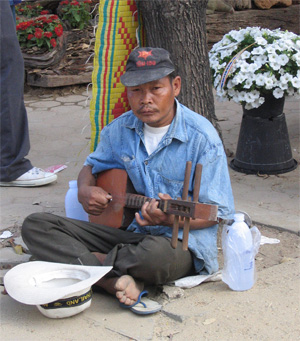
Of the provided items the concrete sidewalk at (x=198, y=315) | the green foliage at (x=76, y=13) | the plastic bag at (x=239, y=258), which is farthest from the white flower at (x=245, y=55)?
the green foliage at (x=76, y=13)

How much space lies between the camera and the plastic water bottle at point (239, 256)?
2711 millimetres

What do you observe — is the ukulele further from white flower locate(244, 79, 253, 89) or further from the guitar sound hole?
white flower locate(244, 79, 253, 89)

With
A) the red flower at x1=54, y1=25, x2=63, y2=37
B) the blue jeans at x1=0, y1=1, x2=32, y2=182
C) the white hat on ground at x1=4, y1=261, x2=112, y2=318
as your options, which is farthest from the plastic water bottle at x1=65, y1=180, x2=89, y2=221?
the red flower at x1=54, y1=25, x2=63, y2=37

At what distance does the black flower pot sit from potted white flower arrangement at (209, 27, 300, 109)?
147 mm

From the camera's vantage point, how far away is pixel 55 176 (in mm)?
4328

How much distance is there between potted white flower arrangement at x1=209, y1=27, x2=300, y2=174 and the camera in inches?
165

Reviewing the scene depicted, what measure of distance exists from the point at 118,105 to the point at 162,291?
1243 mm

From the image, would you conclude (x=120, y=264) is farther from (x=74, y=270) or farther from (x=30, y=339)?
(x=30, y=339)

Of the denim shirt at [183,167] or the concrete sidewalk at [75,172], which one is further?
the concrete sidewalk at [75,172]

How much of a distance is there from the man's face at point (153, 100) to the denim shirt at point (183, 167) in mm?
97

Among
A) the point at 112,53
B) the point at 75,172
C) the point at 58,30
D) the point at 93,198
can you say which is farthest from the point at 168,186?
the point at 58,30

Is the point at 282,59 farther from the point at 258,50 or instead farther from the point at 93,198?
the point at 93,198

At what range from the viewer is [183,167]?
2783 mm

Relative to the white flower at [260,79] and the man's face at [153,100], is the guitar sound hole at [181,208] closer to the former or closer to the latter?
the man's face at [153,100]
